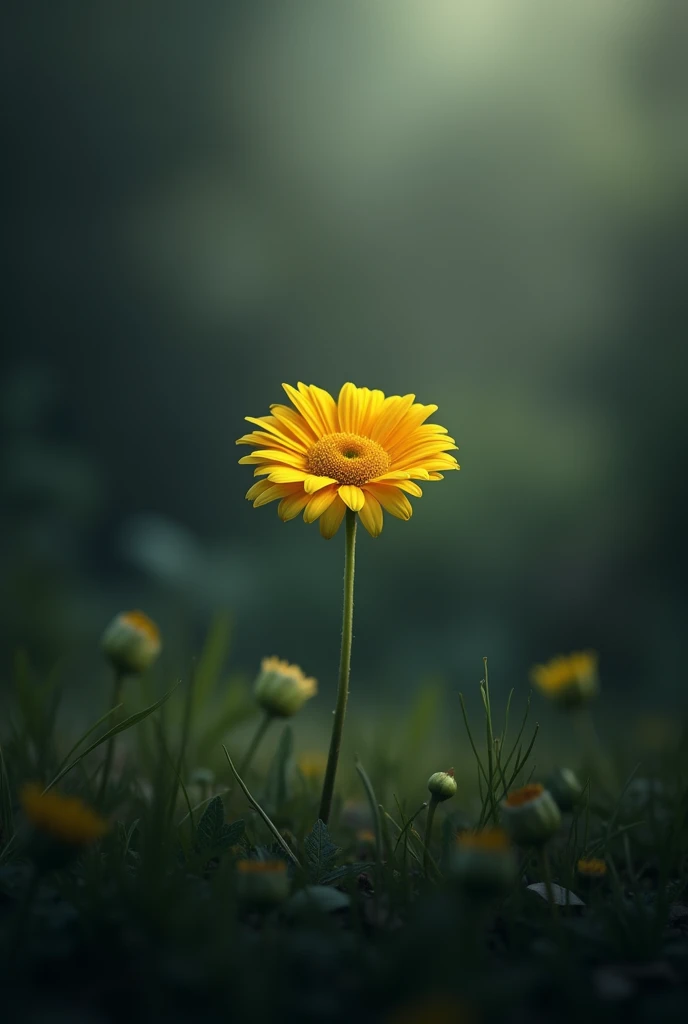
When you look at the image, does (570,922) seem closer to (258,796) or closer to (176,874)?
(176,874)

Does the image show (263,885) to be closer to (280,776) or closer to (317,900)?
(317,900)

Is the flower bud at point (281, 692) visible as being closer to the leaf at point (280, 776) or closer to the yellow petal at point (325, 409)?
the leaf at point (280, 776)

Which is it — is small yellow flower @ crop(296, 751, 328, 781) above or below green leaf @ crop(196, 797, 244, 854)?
above

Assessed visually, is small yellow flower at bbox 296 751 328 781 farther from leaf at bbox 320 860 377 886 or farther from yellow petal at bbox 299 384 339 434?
yellow petal at bbox 299 384 339 434

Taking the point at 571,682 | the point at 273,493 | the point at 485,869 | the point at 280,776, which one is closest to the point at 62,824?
the point at 485,869

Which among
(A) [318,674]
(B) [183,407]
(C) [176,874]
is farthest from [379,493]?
(B) [183,407]

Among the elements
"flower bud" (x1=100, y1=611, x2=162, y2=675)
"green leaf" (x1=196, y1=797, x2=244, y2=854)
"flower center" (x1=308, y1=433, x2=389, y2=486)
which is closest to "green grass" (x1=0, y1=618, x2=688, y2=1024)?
"green leaf" (x1=196, y1=797, x2=244, y2=854)
